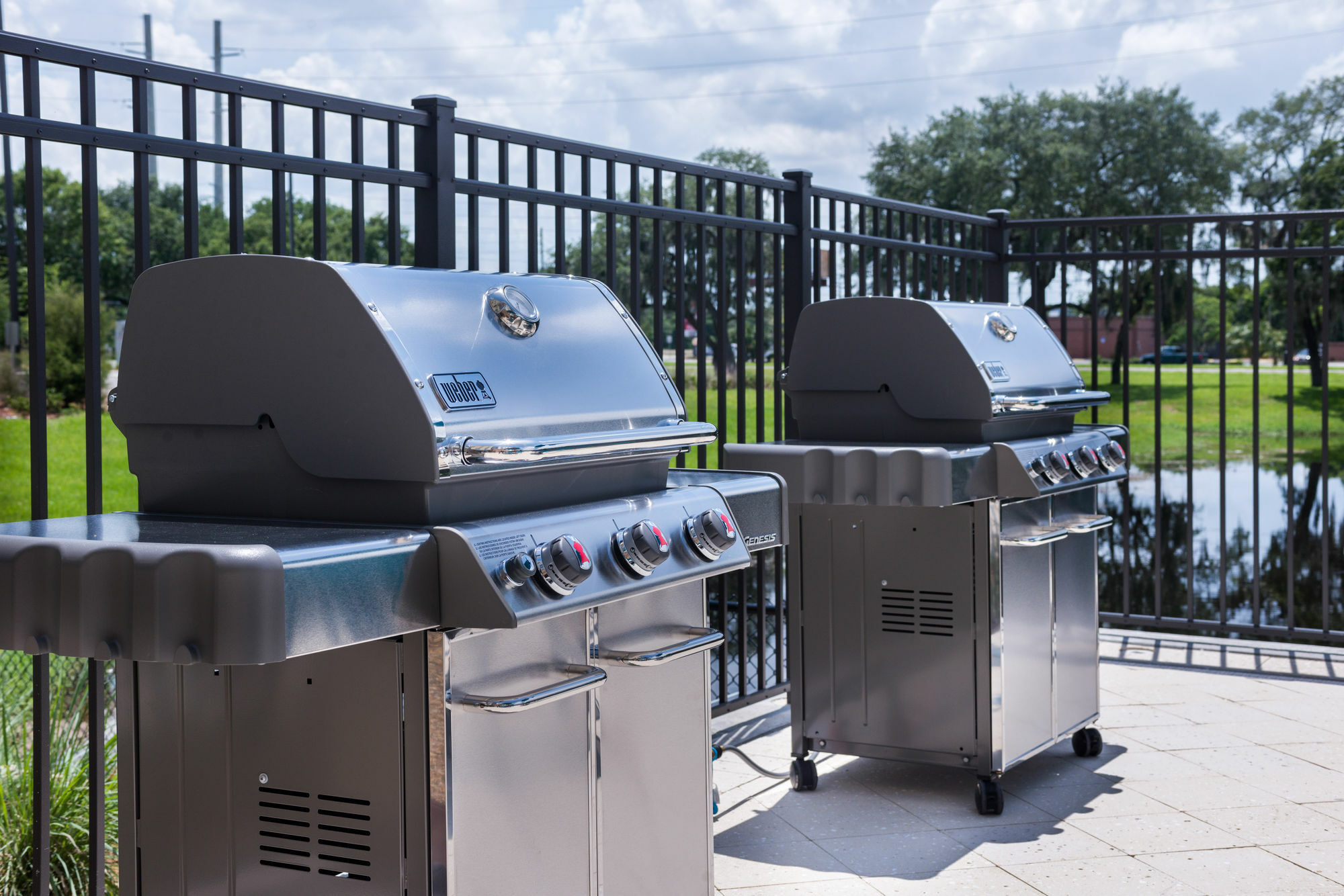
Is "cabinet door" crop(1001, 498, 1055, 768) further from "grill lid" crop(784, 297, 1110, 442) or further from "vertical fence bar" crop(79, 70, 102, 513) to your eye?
"vertical fence bar" crop(79, 70, 102, 513)

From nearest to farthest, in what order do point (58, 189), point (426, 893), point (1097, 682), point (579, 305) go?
point (426, 893) → point (579, 305) → point (1097, 682) → point (58, 189)

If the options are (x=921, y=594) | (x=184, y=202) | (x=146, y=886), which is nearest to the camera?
(x=146, y=886)

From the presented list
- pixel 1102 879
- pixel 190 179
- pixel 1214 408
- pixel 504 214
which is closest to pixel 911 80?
pixel 1214 408

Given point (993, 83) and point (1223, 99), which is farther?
point (993, 83)

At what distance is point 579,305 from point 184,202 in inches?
33.5

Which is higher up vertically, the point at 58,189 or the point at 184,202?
the point at 58,189

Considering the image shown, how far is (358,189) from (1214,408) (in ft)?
96.1

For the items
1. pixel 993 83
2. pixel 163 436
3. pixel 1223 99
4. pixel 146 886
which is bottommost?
pixel 146 886

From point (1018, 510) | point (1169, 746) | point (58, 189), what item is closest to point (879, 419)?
point (1018, 510)

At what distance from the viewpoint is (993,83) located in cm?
4569

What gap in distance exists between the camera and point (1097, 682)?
14.2ft

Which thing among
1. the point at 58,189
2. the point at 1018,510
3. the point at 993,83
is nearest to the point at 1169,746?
the point at 1018,510

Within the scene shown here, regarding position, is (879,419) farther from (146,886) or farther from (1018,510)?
(146,886)

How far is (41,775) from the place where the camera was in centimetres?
240
